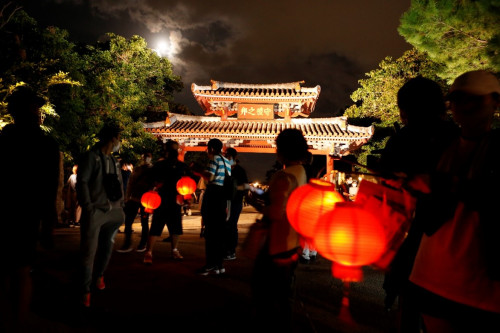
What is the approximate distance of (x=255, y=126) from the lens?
637 inches

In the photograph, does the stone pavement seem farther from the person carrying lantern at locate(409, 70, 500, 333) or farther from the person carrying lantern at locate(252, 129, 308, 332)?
the person carrying lantern at locate(409, 70, 500, 333)

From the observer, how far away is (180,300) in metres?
3.83

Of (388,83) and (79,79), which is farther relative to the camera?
(388,83)

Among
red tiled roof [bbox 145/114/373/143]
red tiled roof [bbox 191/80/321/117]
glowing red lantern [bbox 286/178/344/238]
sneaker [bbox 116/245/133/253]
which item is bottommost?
sneaker [bbox 116/245/133/253]

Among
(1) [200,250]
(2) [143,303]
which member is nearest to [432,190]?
(2) [143,303]

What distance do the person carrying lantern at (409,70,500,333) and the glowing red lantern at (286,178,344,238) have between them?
60 cm

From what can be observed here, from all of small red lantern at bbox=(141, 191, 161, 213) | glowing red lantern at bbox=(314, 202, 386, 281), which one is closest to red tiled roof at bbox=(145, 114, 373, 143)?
small red lantern at bbox=(141, 191, 161, 213)

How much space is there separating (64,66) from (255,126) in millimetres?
8746

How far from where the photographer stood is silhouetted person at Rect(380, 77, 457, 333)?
1.75 meters

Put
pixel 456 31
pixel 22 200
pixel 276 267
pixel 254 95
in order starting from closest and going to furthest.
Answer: pixel 276 267 → pixel 22 200 → pixel 456 31 → pixel 254 95

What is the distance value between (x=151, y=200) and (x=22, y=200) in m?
3.18

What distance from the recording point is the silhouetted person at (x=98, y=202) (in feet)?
10.9

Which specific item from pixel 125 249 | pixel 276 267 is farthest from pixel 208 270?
pixel 276 267

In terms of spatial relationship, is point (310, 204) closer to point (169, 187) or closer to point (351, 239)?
point (351, 239)
